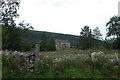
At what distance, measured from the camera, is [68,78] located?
35.4 feet

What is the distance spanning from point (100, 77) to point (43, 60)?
8.25ft

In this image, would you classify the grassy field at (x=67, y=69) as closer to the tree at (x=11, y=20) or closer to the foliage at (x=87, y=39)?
the tree at (x=11, y=20)

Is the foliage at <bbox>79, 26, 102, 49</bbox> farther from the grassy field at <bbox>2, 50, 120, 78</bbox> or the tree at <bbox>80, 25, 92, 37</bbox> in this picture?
the grassy field at <bbox>2, 50, 120, 78</bbox>

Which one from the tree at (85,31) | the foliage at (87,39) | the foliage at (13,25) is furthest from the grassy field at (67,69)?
the tree at (85,31)

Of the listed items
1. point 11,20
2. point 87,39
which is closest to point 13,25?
point 11,20

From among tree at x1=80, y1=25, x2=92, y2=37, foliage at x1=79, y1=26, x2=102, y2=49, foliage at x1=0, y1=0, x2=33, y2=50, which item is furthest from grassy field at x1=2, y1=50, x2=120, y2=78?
tree at x1=80, y1=25, x2=92, y2=37

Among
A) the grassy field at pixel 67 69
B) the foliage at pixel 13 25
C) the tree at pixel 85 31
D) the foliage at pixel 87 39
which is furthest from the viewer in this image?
the tree at pixel 85 31

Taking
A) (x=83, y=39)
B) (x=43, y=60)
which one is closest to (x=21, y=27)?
(x=83, y=39)

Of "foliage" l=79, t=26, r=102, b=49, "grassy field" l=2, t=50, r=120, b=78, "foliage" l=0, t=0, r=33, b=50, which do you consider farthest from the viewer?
"foliage" l=79, t=26, r=102, b=49

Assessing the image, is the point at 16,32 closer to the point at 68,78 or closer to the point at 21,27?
the point at 21,27

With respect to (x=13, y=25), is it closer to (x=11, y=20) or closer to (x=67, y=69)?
(x=11, y=20)

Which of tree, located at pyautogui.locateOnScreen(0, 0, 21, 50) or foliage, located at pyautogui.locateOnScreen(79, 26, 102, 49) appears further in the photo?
foliage, located at pyautogui.locateOnScreen(79, 26, 102, 49)

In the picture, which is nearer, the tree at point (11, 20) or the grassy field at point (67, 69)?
the grassy field at point (67, 69)

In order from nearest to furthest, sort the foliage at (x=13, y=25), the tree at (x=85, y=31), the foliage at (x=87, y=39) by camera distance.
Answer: the foliage at (x=13, y=25), the foliage at (x=87, y=39), the tree at (x=85, y=31)
